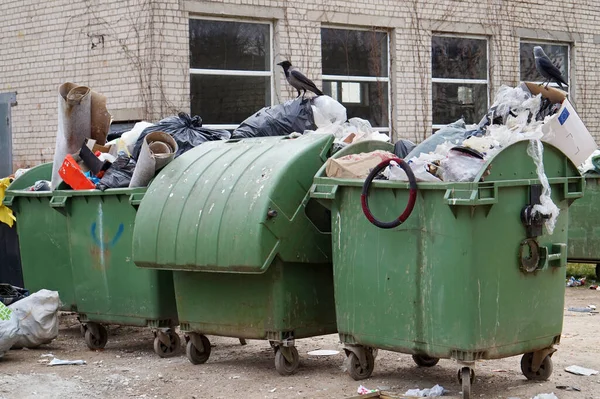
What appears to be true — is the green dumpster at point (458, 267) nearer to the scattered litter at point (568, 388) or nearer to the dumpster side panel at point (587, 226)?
the scattered litter at point (568, 388)

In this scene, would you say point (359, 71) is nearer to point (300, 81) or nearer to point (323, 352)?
point (300, 81)

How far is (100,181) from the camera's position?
739cm

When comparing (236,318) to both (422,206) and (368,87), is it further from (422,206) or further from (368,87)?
(368,87)

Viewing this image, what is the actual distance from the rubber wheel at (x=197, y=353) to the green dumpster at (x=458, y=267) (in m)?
1.24

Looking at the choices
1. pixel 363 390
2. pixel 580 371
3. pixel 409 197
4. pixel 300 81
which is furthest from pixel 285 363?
pixel 300 81

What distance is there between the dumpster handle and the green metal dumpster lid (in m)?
0.64

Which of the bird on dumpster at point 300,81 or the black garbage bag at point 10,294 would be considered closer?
the black garbage bag at point 10,294

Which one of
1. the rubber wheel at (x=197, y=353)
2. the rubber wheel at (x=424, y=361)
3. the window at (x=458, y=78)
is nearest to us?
the rubber wheel at (x=424, y=361)

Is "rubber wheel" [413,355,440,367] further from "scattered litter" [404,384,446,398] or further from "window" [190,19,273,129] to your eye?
"window" [190,19,273,129]

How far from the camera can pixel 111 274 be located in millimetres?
7289

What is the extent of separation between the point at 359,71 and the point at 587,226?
4599mm

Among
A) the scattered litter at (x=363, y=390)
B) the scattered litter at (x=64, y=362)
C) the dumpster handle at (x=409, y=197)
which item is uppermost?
the dumpster handle at (x=409, y=197)

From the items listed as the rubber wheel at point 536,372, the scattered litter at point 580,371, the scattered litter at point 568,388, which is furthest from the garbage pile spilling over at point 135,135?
the scattered litter at point 568,388

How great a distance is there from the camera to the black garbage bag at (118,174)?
7317 mm
